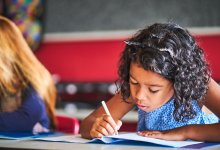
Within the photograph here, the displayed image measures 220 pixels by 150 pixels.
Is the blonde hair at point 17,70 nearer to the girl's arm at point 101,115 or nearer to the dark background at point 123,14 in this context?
the girl's arm at point 101,115

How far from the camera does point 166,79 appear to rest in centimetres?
121

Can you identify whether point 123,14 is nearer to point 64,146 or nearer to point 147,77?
point 147,77

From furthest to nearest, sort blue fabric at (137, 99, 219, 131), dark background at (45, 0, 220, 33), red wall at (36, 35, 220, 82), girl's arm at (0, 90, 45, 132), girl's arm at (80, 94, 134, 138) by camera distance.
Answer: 1. red wall at (36, 35, 220, 82)
2. dark background at (45, 0, 220, 33)
3. girl's arm at (0, 90, 45, 132)
4. blue fabric at (137, 99, 219, 131)
5. girl's arm at (80, 94, 134, 138)

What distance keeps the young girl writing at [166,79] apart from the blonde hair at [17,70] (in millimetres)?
474

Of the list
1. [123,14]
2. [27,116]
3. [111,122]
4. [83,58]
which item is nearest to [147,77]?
[111,122]

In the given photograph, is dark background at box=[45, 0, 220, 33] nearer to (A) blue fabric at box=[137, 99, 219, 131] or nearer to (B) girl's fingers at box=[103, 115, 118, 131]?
(A) blue fabric at box=[137, 99, 219, 131]

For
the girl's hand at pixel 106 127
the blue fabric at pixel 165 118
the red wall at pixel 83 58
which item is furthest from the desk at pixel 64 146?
the red wall at pixel 83 58

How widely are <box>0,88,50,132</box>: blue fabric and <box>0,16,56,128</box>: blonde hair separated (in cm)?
5

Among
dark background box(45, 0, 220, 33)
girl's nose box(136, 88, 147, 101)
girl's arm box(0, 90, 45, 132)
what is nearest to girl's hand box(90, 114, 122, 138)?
girl's nose box(136, 88, 147, 101)

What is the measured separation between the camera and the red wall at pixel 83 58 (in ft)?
11.8

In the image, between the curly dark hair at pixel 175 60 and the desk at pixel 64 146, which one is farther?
the curly dark hair at pixel 175 60

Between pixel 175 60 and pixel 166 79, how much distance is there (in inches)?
2.5

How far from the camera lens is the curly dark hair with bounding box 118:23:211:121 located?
119cm

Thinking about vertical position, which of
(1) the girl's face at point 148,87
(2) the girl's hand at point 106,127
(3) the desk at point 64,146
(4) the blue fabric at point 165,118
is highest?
(1) the girl's face at point 148,87
